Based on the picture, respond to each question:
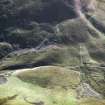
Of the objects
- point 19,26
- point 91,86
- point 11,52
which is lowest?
point 91,86

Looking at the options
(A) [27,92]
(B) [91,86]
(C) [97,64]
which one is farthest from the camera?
(C) [97,64]

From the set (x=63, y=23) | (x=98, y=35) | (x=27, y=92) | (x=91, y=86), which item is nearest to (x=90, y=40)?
(x=98, y=35)

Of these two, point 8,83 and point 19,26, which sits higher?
point 19,26

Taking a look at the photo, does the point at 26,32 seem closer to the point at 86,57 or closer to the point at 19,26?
the point at 19,26

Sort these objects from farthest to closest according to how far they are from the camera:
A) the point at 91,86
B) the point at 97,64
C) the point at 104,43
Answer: the point at 104,43 < the point at 97,64 < the point at 91,86

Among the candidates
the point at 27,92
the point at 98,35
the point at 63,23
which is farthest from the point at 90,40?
the point at 27,92

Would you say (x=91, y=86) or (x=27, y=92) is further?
(x=91, y=86)
